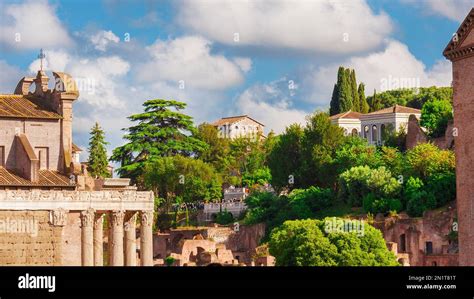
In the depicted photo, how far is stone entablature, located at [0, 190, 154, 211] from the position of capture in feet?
208

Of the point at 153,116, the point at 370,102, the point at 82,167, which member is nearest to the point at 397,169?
the point at 153,116

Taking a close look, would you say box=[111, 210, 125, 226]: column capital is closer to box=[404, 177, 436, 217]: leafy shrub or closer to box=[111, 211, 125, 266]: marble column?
box=[111, 211, 125, 266]: marble column

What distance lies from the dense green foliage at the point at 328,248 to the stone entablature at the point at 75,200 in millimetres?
13510

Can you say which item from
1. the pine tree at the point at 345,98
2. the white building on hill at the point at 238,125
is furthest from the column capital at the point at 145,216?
the white building on hill at the point at 238,125

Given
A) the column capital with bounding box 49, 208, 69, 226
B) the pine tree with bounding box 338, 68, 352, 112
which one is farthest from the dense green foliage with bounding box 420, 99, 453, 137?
the column capital with bounding box 49, 208, 69, 226

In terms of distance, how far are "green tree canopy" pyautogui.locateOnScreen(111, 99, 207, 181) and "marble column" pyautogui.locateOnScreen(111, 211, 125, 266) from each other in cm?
5151

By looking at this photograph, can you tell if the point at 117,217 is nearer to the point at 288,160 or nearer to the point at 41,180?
the point at 41,180

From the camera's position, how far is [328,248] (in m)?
80.1

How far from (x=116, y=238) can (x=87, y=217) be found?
2.19m

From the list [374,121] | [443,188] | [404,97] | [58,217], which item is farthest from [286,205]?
[404,97]
